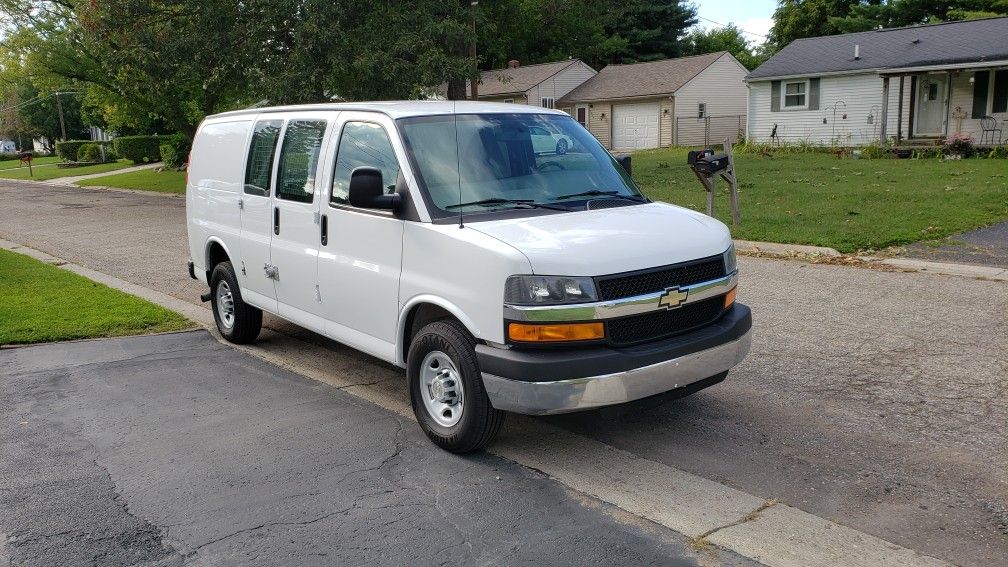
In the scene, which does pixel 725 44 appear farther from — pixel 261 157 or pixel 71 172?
pixel 261 157

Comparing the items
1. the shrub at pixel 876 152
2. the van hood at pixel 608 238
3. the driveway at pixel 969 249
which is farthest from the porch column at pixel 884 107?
the van hood at pixel 608 238

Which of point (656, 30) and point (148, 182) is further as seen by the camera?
point (656, 30)

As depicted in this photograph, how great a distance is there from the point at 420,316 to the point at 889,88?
30035 mm

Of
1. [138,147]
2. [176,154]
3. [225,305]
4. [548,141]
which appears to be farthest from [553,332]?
[138,147]

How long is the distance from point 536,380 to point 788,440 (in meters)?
1.70

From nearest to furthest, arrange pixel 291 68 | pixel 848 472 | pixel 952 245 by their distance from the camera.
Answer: pixel 848 472, pixel 952 245, pixel 291 68

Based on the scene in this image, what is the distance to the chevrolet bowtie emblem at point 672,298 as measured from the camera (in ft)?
15.3

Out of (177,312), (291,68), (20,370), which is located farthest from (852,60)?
(20,370)

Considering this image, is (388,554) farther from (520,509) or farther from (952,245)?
(952,245)

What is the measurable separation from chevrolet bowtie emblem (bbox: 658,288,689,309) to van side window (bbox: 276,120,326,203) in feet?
8.85

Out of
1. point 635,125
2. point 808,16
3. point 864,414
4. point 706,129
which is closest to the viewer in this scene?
point 864,414

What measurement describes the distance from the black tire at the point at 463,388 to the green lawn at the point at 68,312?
4.40 metres

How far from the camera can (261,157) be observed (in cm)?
689

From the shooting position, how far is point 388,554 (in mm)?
3852
